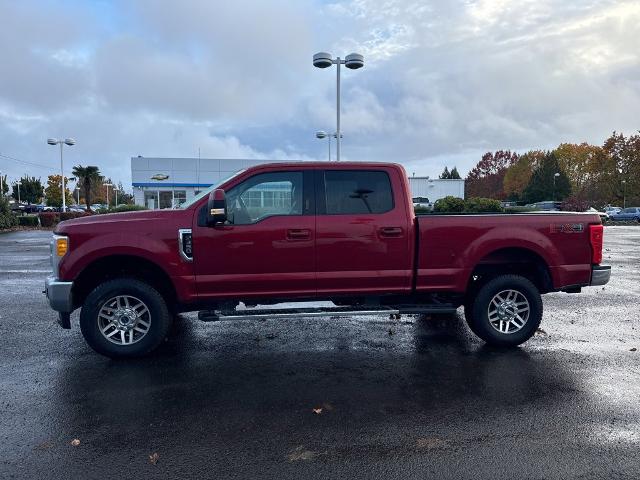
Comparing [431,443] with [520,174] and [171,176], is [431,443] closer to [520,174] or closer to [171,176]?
[171,176]

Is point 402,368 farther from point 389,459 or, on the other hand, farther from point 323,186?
point 323,186

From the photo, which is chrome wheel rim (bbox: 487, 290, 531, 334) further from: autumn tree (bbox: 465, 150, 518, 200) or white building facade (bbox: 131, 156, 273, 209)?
autumn tree (bbox: 465, 150, 518, 200)

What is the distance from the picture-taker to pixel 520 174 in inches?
3369

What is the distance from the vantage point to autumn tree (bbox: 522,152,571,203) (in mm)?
69750

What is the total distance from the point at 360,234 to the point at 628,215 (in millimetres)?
47875

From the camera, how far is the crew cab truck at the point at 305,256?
5.11 m

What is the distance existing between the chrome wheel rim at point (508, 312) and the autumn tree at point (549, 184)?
7074cm

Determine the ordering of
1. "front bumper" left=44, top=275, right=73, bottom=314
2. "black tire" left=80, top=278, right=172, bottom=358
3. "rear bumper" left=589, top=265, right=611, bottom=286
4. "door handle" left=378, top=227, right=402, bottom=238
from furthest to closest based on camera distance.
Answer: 1. "rear bumper" left=589, top=265, right=611, bottom=286
2. "door handle" left=378, top=227, right=402, bottom=238
3. "black tire" left=80, top=278, right=172, bottom=358
4. "front bumper" left=44, top=275, right=73, bottom=314

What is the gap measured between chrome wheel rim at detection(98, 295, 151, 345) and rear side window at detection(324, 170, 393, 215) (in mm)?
2374

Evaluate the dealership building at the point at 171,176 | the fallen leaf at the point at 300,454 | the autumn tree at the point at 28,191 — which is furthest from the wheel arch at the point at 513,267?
the autumn tree at the point at 28,191

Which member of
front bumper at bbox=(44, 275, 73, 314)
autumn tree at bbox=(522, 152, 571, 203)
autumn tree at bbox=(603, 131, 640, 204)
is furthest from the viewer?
autumn tree at bbox=(522, 152, 571, 203)

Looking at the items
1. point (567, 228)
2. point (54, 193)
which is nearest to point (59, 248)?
point (567, 228)

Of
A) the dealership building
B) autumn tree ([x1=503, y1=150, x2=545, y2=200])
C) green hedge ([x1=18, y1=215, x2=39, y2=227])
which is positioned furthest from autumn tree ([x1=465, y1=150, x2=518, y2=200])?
green hedge ([x1=18, y1=215, x2=39, y2=227])

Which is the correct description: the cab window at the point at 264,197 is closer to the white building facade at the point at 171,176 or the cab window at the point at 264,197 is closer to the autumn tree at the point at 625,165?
the white building facade at the point at 171,176
